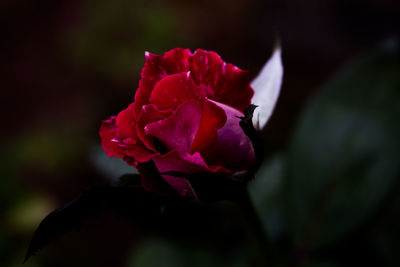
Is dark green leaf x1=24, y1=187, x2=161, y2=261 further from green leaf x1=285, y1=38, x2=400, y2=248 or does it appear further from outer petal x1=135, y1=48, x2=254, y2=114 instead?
green leaf x1=285, y1=38, x2=400, y2=248

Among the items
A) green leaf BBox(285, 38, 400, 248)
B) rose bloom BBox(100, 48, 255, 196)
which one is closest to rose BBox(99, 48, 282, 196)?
rose bloom BBox(100, 48, 255, 196)

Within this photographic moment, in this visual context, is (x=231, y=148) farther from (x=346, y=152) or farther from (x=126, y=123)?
(x=346, y=152)

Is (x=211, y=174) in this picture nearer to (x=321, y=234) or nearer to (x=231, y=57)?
(x=321, y=234)

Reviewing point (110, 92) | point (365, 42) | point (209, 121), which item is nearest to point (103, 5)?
point (110, 92)

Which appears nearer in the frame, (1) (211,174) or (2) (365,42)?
(1) (211,174)

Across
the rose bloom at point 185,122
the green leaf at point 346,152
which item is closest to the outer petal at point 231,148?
the rose bloom at point 185,122

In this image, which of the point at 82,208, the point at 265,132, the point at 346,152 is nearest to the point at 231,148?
the point at 82,208
